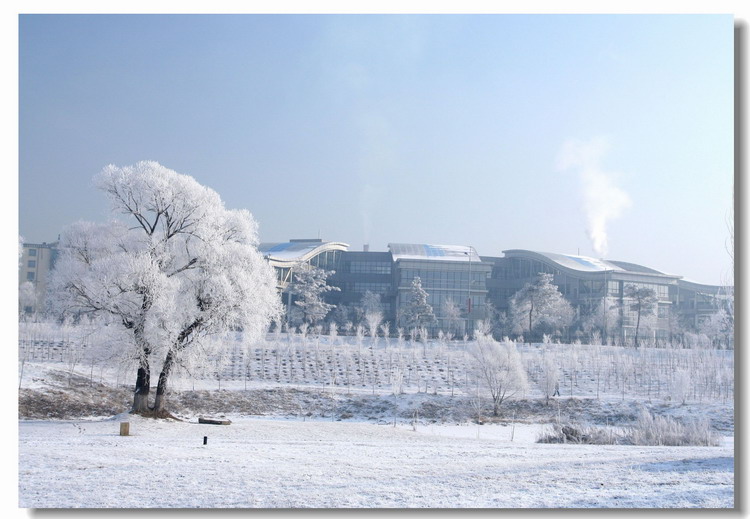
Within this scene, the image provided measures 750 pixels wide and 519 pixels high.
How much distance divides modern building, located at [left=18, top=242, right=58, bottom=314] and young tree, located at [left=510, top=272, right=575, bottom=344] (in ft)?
121

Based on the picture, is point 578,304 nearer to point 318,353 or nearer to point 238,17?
point 318,353

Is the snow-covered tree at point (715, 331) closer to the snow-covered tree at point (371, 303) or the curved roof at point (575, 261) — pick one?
the curved roof at point (575, 261)

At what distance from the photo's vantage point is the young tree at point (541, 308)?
52875 millimetres

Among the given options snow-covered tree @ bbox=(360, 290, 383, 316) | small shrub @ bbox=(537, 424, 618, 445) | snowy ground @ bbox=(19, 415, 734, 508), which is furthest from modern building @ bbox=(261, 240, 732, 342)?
snowy ground @ bbox=(19, 415, 734, 508)

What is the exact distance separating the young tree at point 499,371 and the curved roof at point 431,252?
660 inches

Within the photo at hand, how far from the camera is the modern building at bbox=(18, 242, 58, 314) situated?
2006 centimetres

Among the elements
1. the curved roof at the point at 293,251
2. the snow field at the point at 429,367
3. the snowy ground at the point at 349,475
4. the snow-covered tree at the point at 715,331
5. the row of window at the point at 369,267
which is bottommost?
the snow field at the point at 429,367

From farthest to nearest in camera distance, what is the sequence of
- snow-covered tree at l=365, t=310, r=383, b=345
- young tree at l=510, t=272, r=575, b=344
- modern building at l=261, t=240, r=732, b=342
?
young tree at l=510, t=272, r=575, b=344 → modern building at l=261, t=240, r=732, b=342 → snow-covered tree at l=365, t=310, r=383, b=345

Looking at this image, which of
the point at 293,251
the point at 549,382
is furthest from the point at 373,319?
the point at 549,382

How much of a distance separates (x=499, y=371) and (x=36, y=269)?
19.9m

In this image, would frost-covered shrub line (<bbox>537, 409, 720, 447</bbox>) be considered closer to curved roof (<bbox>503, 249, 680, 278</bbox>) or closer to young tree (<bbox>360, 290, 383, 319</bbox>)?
young tree (<bbox>360, 290, 383, 319</bbox>)

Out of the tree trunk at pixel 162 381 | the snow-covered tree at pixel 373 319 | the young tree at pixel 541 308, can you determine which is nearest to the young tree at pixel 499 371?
the snow-covered tree at pixel 373 319

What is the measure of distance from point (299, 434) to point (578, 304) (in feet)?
148
